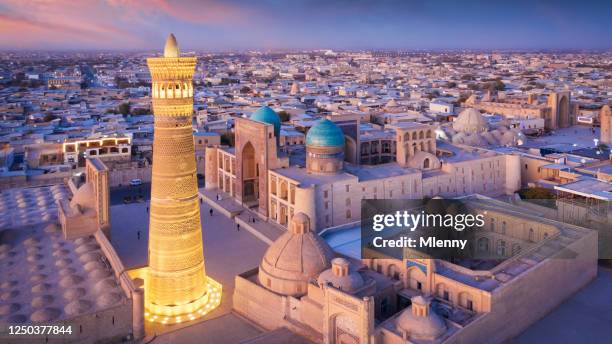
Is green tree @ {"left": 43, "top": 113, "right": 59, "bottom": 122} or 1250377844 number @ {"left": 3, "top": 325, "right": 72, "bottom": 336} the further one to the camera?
green tree @ {"left": 43, "top": 113, "right": 59, "bottom": 122}

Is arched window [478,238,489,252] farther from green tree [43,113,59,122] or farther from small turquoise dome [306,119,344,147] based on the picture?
green tree [43,113,59,122]

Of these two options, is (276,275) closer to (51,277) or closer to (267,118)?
(51,277)

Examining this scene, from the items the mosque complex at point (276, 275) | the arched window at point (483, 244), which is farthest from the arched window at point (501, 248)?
the arched window at point (483, 244)

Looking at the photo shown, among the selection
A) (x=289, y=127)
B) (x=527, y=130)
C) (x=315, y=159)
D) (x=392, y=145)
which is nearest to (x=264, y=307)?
Answer: (x=315, y=159)

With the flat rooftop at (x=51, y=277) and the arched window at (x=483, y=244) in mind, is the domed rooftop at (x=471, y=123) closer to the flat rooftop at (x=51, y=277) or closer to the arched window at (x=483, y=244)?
the arched window at (x=483, y=244)

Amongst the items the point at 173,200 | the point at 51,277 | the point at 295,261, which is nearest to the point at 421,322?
the point at 295,261

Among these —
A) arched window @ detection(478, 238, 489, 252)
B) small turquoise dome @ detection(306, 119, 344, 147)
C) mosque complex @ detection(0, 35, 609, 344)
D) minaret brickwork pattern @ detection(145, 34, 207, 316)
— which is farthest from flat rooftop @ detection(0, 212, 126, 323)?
arched window @ detection(478, 238, 489, 252)
